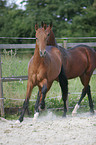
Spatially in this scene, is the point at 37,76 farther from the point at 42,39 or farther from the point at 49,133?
the point at 49,133

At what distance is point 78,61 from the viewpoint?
250 inches

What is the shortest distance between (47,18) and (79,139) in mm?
18662

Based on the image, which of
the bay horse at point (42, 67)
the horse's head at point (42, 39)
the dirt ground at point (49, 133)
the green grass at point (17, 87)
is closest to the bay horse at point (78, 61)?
the bay horse at point (42, 67)

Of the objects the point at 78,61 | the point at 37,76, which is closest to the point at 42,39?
the point at 37,76

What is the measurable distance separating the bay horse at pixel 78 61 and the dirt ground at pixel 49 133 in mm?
1402

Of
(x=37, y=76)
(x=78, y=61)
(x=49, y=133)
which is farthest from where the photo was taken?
(x=78, y=61)

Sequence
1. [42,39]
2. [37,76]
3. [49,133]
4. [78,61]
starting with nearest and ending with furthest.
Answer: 1. [49,133]
2. [42,39]
3. [37,76]
4. [78,61]

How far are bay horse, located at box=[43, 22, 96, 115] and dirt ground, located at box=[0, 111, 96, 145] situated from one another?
1.40 metres

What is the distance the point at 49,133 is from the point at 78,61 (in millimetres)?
2652

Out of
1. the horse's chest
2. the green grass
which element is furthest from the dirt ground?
the green grass

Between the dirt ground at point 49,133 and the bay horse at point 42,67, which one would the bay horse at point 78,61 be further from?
the dirt ground at point 49,133

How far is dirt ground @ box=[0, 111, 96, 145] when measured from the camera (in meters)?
3.75

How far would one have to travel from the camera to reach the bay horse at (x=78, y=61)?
6.00 metres

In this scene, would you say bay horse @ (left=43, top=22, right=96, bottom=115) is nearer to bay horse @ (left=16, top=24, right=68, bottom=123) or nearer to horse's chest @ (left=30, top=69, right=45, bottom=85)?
bay horse @ (left=16, top=24, right=68, bottom=123)
